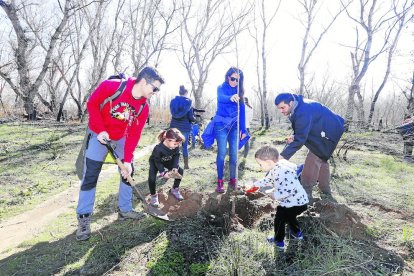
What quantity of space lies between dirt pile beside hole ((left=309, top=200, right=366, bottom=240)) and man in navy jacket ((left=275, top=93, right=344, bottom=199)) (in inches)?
20.7

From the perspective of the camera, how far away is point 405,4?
1290cm

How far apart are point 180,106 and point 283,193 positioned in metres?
3.55

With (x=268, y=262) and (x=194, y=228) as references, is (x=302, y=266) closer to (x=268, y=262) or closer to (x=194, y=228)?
(x=268, y=262)

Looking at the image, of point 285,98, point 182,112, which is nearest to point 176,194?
point 285,98

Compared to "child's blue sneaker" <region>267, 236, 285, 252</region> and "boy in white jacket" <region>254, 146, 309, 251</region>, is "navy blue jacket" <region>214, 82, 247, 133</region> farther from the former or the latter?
"child's blue sneaker" <region>267, 236, 285, 252</region>

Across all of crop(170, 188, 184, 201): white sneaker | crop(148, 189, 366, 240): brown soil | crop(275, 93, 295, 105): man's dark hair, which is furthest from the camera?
crop(170, 188, 184, 201): white sneaker

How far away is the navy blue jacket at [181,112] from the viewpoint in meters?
5.94

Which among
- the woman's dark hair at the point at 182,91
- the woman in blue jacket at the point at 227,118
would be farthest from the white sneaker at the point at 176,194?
the woman's dark hair at the point at 182,91

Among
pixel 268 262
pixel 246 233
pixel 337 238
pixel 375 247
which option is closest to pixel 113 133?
pixel 246 233

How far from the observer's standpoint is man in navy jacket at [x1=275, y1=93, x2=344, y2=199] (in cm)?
384

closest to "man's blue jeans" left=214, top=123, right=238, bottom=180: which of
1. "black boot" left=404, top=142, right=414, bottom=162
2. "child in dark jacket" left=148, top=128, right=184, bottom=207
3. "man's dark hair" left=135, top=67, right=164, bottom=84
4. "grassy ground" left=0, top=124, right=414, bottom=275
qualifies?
"grassy ground" left=0, top=124, right=414, bottom=275

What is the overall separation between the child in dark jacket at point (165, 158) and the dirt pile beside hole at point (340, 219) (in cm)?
179

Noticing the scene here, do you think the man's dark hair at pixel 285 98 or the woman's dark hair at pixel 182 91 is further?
the woman's dark hair at pixel 182 91

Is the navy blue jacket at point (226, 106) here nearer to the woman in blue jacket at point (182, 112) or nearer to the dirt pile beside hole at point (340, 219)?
the woman in blue jacket at point (182, 112)
